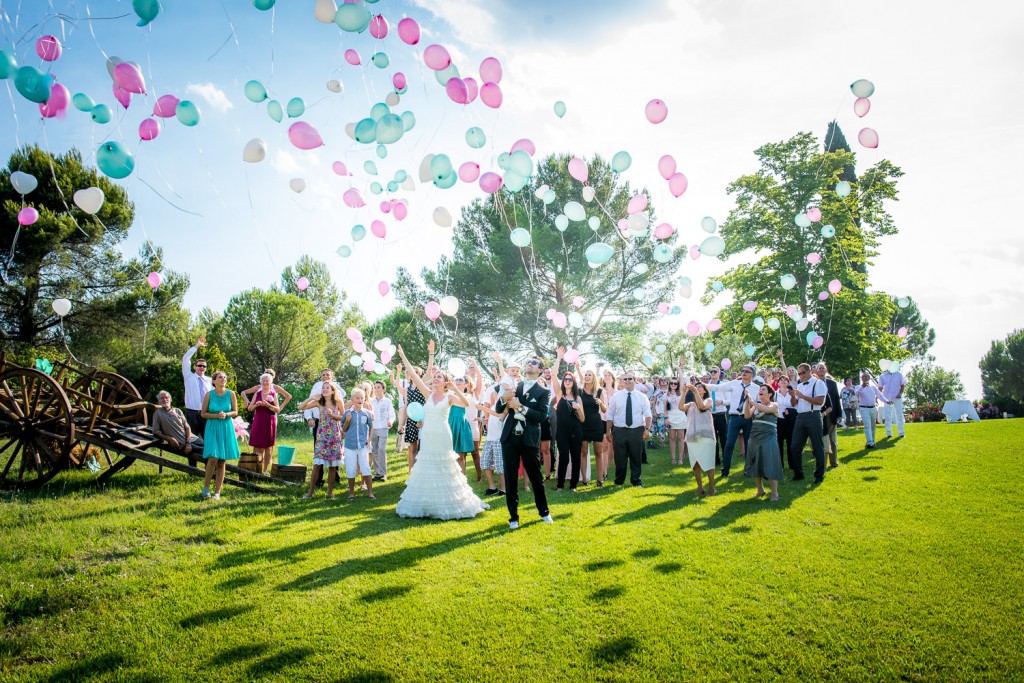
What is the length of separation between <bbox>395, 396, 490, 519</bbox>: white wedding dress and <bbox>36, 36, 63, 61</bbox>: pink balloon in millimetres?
5381

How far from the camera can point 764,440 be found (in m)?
6.87

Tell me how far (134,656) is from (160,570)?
4.61 ft

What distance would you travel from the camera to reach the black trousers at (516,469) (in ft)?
19.0

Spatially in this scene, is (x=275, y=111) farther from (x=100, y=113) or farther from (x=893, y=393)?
(x=893, y=393)

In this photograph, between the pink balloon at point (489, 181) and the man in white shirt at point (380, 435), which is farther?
the man in white shirt at point (380, 435)

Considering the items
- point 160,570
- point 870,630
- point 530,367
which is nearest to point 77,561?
point 160,570

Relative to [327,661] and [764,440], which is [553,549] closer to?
[327,661]

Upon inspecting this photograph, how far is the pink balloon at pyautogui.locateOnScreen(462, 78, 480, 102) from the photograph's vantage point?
621 centimetres

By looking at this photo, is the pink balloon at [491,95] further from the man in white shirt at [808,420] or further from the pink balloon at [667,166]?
the man in white shirt at [808,420]

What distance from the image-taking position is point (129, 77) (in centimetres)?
517

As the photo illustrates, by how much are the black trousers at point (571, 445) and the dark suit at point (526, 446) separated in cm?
200

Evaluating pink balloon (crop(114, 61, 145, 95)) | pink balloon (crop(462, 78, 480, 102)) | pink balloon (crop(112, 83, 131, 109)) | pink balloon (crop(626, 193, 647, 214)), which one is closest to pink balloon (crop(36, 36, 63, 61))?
pink balloon (crop(112, 83, 131, 109))

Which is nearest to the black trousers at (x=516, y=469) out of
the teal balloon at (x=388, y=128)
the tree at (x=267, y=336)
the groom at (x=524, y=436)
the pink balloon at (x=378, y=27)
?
the groom at (x=524, y=436)

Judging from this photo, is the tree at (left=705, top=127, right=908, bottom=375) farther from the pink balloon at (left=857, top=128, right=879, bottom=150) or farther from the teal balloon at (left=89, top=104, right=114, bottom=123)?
the teal balloon at (left=89, top=104, right=114, bottom=123)
